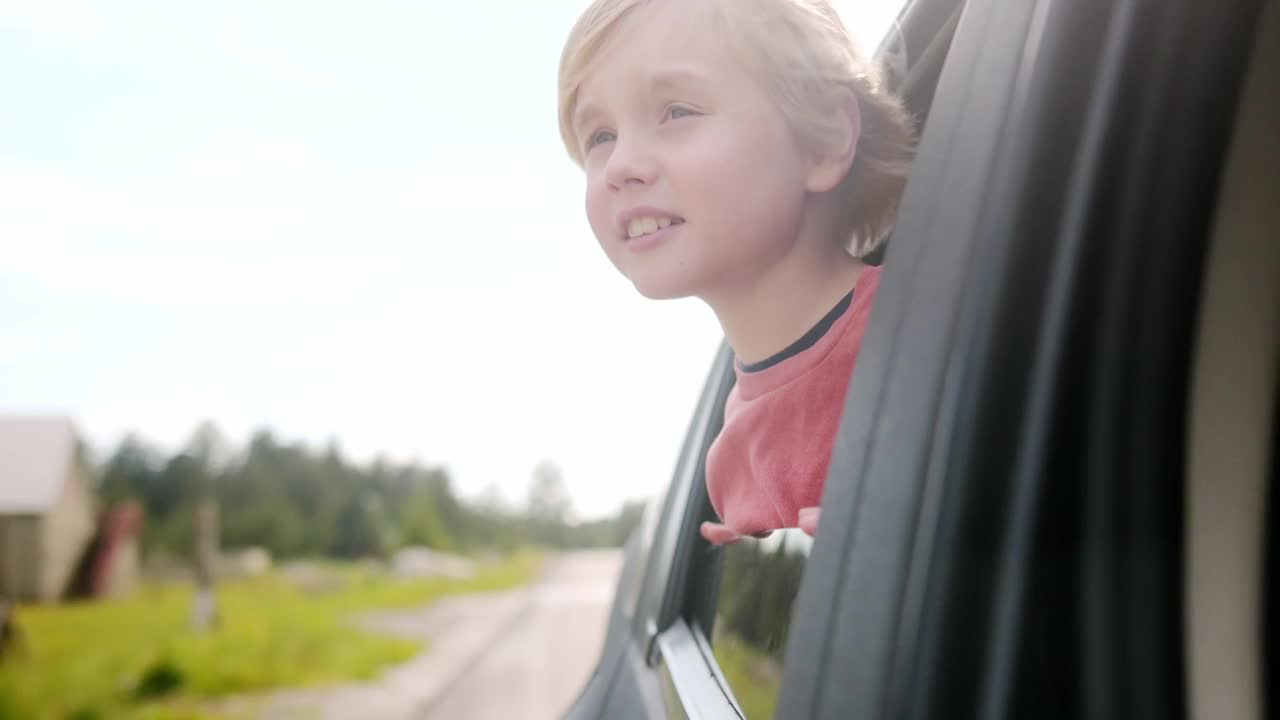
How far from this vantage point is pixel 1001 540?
0.66 meters

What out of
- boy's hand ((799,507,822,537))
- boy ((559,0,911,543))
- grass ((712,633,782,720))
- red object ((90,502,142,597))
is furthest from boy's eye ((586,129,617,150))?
red object ((90,502,142,597))

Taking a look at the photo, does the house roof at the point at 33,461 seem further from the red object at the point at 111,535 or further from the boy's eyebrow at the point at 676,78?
the boy's eyebrow at the point at 676,78

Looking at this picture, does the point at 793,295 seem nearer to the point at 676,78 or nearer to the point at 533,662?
the point at 676,78

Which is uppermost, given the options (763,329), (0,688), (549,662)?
(763,329)

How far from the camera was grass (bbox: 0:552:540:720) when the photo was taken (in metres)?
10.7

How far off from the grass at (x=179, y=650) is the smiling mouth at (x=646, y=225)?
10.8m

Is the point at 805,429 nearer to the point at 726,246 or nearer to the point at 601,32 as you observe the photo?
the point at 726,246

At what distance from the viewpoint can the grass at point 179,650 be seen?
35.2 feet

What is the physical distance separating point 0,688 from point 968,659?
11359mm

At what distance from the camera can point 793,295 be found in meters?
1.11

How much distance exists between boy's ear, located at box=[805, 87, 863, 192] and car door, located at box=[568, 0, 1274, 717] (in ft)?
1.14

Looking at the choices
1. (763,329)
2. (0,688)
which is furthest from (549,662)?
(763,329)

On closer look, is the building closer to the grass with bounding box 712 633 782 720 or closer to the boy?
the grass with bounding box 712 633 782 720

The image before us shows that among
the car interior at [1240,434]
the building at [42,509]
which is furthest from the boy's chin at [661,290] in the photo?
the building at [42,509]
